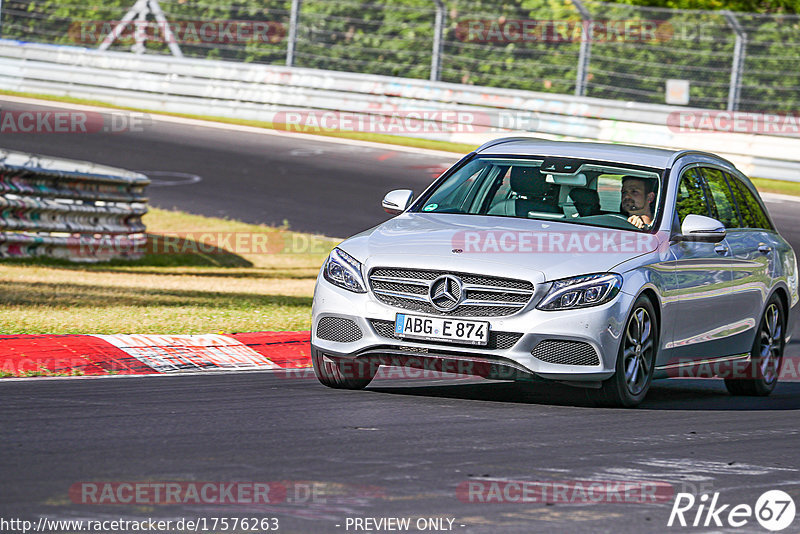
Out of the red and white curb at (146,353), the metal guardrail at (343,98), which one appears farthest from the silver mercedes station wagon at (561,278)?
the metal guardrail at (343,98)

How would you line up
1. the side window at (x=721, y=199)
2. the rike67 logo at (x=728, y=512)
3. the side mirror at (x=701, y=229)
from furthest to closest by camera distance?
the side window at (x=721, y=199) < the side mirror at (x=701, y=229) < the rike67 logo at (x=728, y=512)

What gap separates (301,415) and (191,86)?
22178mm

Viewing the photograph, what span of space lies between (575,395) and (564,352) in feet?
3.51

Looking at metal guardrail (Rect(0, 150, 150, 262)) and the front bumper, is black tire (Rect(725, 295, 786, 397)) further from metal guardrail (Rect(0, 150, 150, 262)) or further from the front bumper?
metal guardrail (Rect(0, 150, 150, 262))

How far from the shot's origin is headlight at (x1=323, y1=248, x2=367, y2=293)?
27.2 ft

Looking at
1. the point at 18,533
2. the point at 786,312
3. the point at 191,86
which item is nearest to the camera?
the point at 18,533

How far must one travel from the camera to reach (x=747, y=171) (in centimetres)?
2450

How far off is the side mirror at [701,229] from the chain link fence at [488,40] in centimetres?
1608

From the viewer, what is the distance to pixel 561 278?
798cm

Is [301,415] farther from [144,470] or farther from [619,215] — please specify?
[619,215]

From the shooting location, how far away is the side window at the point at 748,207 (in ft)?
34.3

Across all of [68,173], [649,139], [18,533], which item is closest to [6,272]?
[68,173]

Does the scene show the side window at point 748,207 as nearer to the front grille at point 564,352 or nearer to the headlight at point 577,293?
the headlight at point 577,293

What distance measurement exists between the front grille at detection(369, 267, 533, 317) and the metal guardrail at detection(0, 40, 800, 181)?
56.7 feet
